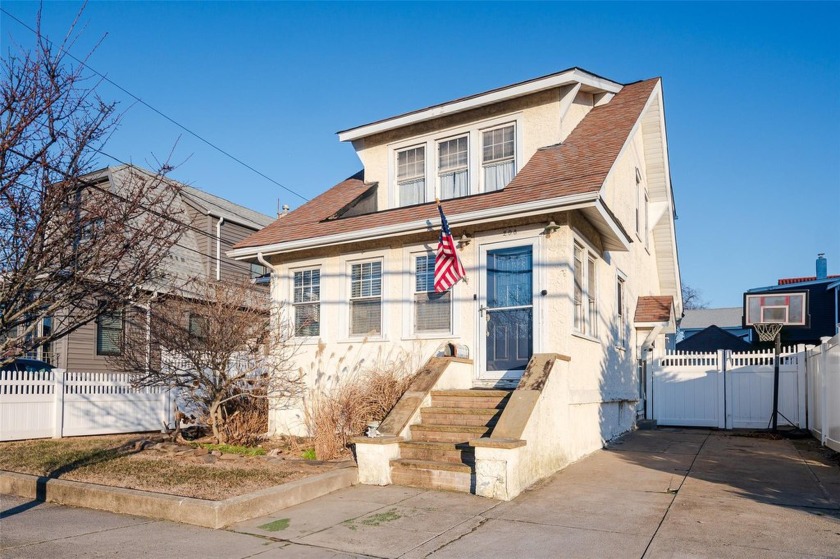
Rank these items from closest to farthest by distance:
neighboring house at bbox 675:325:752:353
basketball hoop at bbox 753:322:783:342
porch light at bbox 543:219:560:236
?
porch light at bbox 543:219:560:236 → basketball hoop at bbox 753:322:783:342 → neighboring house at bbox 675:325:752:353

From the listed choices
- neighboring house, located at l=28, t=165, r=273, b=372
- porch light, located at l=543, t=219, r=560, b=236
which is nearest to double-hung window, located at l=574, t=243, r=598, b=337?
porch light, located at l=543, t=219, r=560, b=236

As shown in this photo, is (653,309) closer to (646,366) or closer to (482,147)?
(646,366)

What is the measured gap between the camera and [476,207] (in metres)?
10.7

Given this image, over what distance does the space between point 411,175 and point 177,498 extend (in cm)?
844

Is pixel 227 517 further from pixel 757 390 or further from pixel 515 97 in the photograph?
pixel 757 390

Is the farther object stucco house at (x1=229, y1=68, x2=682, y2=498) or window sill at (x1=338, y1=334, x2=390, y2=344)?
window sill at (x1=338, y1=334, x2=390, y2=344)

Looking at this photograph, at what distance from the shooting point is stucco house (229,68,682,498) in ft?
29.3

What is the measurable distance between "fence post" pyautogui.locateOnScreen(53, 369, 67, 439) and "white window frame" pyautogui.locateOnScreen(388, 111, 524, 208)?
735cm

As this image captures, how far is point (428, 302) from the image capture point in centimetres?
1159

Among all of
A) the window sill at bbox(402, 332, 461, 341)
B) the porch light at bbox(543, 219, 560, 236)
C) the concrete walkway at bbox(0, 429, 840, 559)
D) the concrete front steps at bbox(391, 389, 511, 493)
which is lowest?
the concrete walkway at bbox(0, 429, 840, 559)

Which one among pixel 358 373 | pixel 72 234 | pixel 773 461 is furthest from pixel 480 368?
pixel 72 234

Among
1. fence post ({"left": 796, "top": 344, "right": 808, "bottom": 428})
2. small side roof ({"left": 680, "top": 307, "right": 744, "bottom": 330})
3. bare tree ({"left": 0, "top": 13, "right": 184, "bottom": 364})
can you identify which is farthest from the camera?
small side roof ({"left": 680, "top": 307, "right": 744, "bottom": 330})

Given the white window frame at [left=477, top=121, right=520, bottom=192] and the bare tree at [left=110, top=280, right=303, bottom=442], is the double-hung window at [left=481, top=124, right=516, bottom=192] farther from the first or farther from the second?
the bare tree at [left=110, top=280, right=303, bottom=442]

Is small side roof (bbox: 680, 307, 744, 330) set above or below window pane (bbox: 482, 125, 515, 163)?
below
